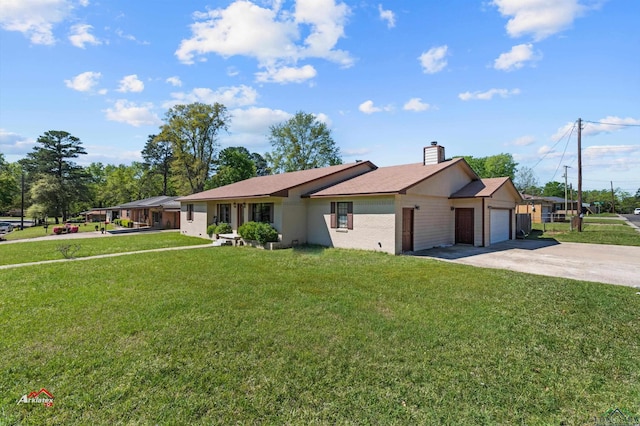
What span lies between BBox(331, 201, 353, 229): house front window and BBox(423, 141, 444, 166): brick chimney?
5382 mm

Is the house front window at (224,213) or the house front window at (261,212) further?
the house front window at (224,213)

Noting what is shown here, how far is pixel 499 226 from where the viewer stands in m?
17.3

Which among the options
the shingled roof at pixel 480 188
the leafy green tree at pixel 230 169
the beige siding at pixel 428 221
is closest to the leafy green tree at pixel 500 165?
the leafy green tree at pixel 230 169

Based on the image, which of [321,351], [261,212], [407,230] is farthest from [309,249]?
[321,351]

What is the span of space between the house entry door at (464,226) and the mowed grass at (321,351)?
8116 mm

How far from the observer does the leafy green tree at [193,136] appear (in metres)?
35.2

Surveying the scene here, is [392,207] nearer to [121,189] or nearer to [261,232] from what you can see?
[261,232]

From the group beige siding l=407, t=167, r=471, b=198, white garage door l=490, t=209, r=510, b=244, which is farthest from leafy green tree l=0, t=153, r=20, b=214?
white garage door l=490, t=209, r=510, b=244

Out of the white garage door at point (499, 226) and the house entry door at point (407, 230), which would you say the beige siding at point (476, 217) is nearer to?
the white garage door at point (499, 226)

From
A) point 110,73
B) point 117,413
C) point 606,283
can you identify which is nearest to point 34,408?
point 117,413

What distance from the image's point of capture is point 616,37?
11805mm

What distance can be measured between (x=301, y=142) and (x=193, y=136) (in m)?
13.3

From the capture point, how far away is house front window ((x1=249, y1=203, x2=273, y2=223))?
52.8 feet

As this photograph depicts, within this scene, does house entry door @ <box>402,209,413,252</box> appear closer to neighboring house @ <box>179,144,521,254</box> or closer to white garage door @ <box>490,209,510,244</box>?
neighboring house @ <box>179,144,521,254</box>
